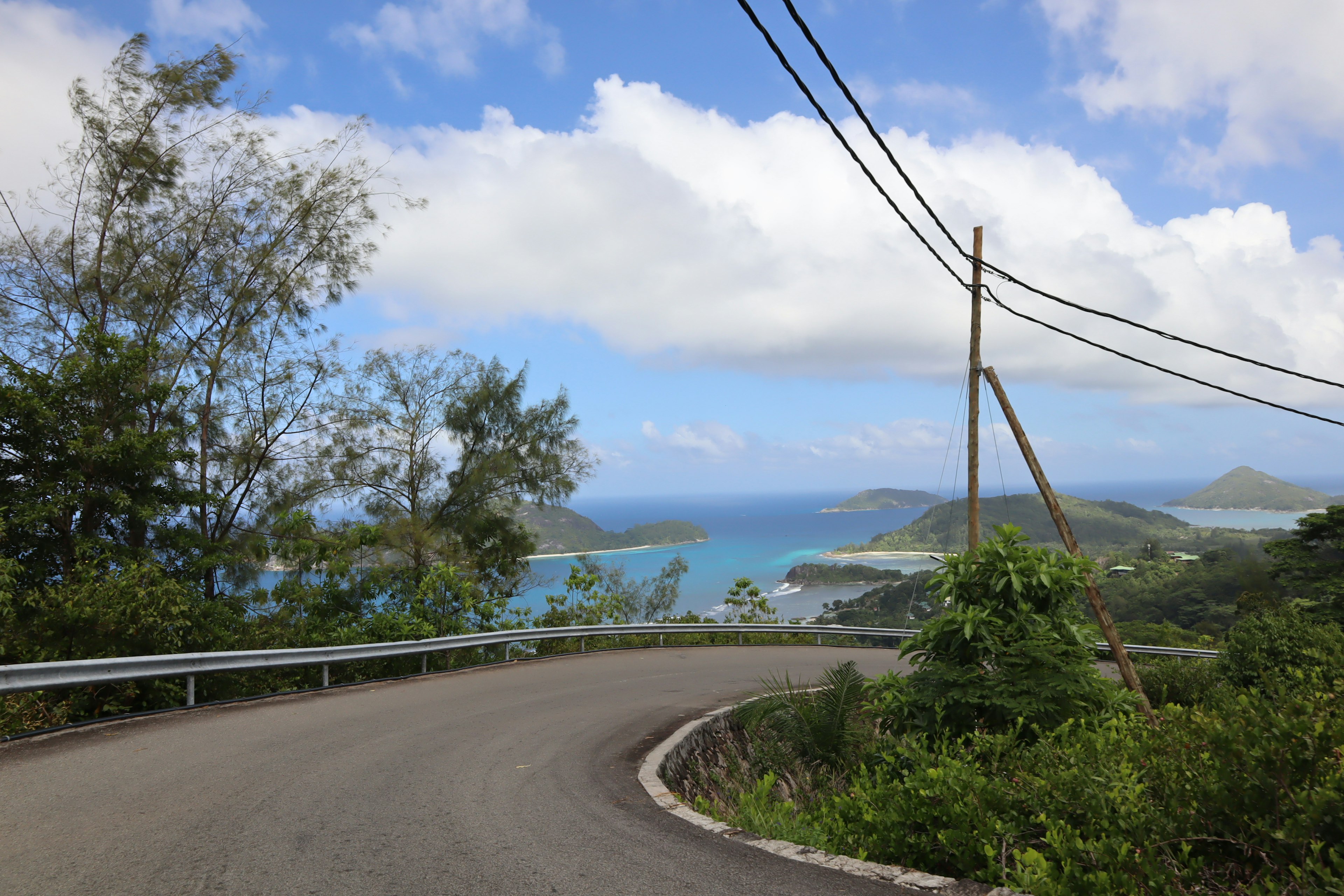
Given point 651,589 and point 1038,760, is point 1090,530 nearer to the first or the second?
point 651,589

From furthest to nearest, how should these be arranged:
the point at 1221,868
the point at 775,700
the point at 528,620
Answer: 1. the point at 528,620
2. the point at 775,700
3. the point at 1221,868

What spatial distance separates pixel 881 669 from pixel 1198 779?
13682 mm

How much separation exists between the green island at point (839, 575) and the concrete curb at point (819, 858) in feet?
202

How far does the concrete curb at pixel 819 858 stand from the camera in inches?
145

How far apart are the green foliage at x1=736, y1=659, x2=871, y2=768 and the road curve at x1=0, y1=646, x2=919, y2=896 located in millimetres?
1254

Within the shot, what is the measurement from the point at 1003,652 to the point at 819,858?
2.92m

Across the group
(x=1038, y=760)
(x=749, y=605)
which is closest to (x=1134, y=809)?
(x=1038, y=760)

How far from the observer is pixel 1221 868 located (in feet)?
10.9

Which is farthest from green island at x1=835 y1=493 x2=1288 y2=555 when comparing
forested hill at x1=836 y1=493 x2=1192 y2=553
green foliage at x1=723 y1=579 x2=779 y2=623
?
green foliage at x1=723 y1=579 x2=779 y2=623

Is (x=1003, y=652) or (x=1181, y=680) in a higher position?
(x=1003, y=652)

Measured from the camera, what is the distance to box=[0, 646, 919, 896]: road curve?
3.97m

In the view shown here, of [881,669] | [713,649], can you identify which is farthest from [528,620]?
[881,669]

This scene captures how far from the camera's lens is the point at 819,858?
4230mm

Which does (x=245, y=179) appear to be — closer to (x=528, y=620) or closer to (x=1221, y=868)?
(x=528, y=620)
